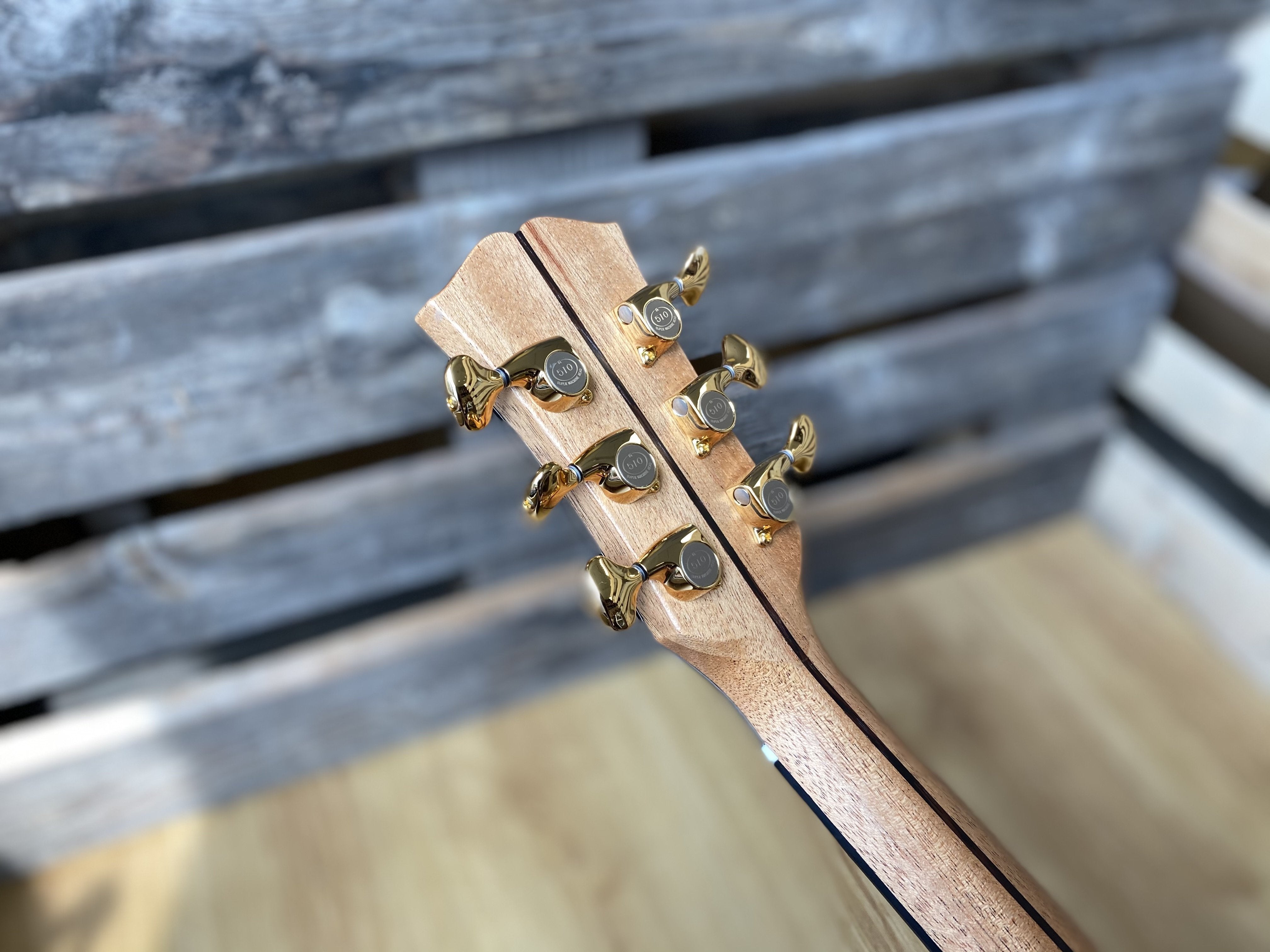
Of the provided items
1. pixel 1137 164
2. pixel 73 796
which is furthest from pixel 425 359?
pixel 1137 164

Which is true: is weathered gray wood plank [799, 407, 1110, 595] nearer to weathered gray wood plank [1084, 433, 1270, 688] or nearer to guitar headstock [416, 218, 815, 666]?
weathered gray wood plank [1084, 433, 1270, 688]

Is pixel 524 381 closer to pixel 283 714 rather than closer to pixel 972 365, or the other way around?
pixel 283 714

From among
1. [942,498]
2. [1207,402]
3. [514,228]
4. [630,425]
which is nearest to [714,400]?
[630,425]

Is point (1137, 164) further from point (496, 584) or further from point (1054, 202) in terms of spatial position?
point (496, 584)

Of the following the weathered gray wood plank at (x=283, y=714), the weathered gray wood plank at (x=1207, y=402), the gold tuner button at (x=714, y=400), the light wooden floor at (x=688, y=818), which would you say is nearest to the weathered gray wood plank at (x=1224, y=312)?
the weathered gray wood plank at (x=1207, y=402)

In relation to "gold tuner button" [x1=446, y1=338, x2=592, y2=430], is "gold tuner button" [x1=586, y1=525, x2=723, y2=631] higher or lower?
lower

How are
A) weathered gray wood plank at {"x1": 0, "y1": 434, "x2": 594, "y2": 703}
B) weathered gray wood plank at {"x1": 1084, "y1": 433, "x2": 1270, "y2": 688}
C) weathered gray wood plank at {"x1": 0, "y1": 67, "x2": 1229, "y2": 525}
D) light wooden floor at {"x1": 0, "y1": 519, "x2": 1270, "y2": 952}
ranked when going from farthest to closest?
1. weathered gray wood plank at {"x1": 1084, "y1": 433, "x2": 1270, "y2": 688}
2. light wooden floor at {"x1": 0, "y1": 519, "x2": 1270, "y2": 952}
3. weathered gray wood plank at {"x1": 0, "y1": 434, "x2": 594, "y2": 703}
4. weathered gray wood plank at {"x1": 0, "y1": 67, "x2": 1229, "y2": 525}

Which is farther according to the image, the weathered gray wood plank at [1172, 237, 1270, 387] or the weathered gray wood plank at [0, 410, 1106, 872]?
the weathered gray wood plank at [1172, 237, 1270, 387]

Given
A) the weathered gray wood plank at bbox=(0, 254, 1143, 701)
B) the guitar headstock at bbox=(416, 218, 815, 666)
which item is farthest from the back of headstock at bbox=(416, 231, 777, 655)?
the weathered gray wood plank at bbox=(0, 254, 1143, 701)
